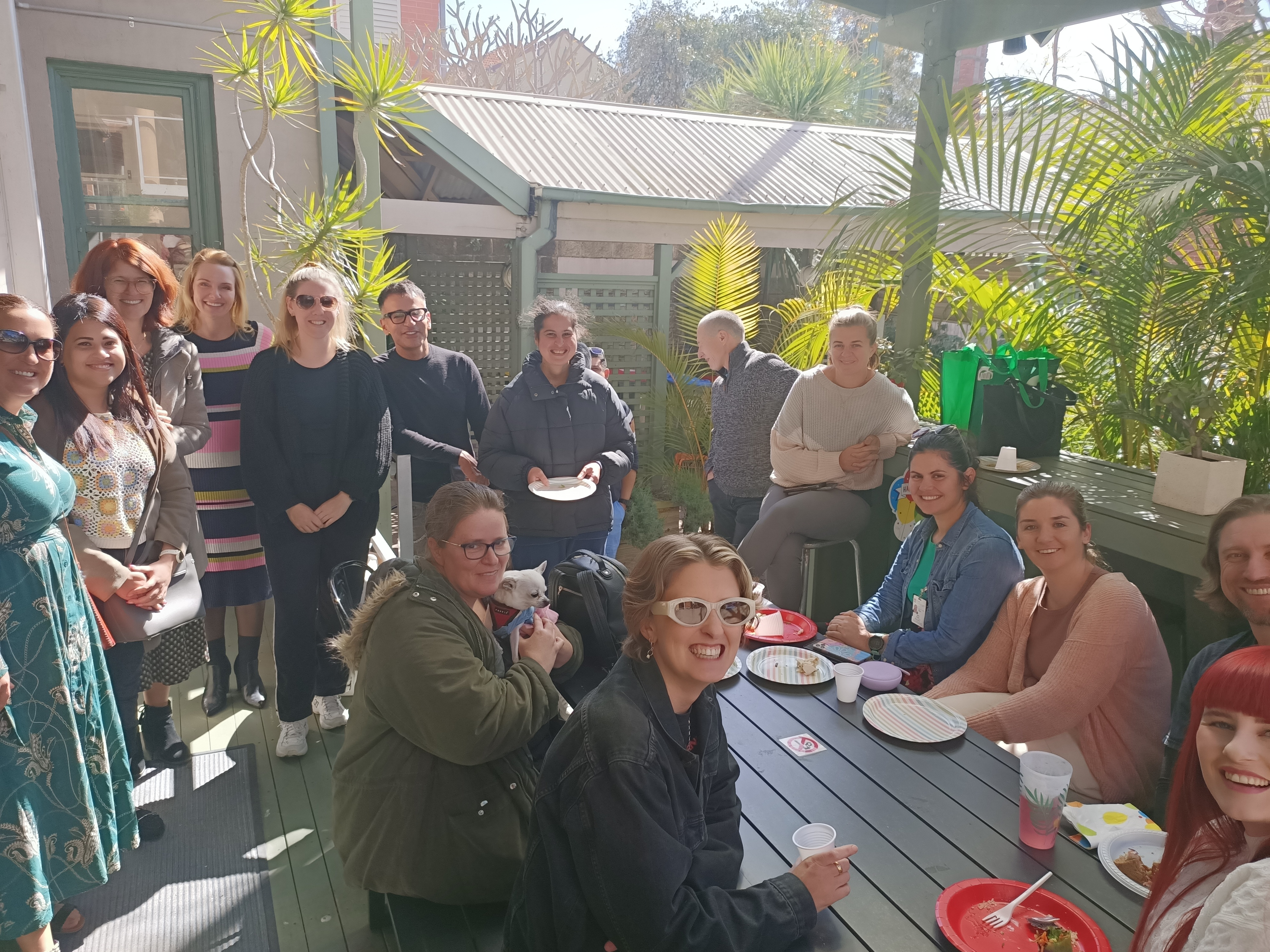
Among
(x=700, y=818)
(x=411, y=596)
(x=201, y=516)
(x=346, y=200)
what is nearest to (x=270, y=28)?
(x=346, y=200)

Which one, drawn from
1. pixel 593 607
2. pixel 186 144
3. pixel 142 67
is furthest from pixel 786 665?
pixel 142 67

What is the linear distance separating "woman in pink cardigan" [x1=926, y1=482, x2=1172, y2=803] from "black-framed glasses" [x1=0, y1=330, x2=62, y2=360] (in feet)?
9.11

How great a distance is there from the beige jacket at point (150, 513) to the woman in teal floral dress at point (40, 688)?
0.92 ft

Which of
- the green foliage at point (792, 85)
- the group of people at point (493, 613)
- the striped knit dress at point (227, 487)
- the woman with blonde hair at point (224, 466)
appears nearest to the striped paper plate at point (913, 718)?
the group of people at point (493, 613)

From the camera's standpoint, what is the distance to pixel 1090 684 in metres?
2.48

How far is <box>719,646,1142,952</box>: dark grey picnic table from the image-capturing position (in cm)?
166

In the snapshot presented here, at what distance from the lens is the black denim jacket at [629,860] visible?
1553 mm

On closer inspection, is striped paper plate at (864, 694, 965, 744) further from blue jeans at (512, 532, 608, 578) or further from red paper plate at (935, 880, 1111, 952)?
blue jeans at (512, 532, 608, 578)

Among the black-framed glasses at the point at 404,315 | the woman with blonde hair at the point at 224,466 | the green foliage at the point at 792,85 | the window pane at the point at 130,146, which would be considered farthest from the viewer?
the green foliage at the point at 792,85

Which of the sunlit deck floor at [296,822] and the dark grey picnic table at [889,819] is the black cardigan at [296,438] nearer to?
the sunlit deck floor at [296,822]

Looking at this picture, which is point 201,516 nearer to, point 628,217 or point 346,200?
point 346,200

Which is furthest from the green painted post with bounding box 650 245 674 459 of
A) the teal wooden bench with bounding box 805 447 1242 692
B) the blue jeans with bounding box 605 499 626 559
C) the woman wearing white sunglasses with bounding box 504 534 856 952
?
the woman wearing white sunglasses with bounding box 504 534 856 952

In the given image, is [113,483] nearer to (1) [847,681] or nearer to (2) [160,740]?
(2) [160,740]

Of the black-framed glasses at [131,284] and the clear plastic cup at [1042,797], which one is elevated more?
the black-framed glasses at [131,284]
